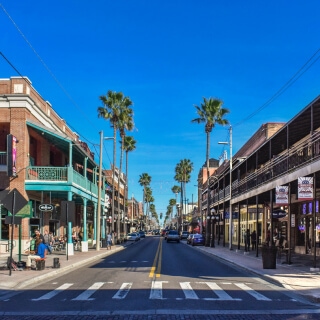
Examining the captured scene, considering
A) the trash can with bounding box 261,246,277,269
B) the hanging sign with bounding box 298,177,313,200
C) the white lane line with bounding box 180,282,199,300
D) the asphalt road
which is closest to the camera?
the asphalt road

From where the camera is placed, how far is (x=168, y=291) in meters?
12.8

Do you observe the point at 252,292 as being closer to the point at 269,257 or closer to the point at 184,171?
the point at 269,257

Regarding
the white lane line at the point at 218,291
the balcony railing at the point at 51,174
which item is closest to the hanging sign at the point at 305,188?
the white lane line at the point at 218,291

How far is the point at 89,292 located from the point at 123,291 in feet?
3.09

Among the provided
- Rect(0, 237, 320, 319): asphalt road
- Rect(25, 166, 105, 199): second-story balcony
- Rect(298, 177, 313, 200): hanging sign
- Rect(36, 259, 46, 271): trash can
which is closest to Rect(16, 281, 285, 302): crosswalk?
Rect(0, 237, 320, 319): asphalt road

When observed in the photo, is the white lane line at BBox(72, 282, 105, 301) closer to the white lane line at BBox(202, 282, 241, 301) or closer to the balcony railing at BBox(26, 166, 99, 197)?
the white lane line at BBox(202, 282, 241, 301)

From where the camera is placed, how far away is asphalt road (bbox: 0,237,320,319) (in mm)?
Result: 9451

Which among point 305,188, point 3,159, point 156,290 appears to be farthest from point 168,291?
point 3,159

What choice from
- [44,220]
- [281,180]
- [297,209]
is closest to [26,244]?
[44,220]

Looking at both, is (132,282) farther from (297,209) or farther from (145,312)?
(297,209)

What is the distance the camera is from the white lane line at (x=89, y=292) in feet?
37.8

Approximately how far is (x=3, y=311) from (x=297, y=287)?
27.7ft

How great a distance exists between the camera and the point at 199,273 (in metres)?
18.3

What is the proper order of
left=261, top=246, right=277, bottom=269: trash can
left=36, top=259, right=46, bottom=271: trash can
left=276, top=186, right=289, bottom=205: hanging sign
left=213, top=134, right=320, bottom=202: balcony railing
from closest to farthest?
1. left=36, top=259, right=46, bottom=271: trash can
2. left=213, top=134, right=320, bottom=202: balcony railing
3. left=261, top=246, right=277, bottom=269: trash can
4. left=276, top=186, right=289, bottom=205: hanging sign
